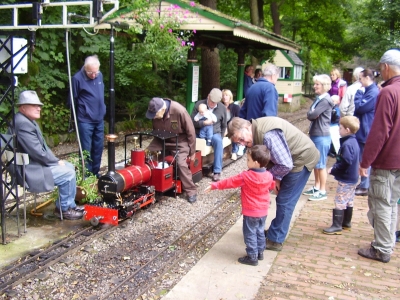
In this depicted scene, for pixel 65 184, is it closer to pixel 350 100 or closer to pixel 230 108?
pixel 230 108

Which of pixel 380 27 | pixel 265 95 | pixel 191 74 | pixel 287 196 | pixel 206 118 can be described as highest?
pixel 380 27

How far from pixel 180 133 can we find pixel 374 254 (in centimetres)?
356

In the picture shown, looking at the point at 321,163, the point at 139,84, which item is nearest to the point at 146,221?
the point at 321,163

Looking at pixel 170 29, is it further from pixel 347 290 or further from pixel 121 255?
pixel 347 290

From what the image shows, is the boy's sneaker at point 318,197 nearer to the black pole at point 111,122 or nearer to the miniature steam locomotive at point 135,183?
the miniature steam locomotive at point 135,183

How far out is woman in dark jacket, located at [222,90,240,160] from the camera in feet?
31.6

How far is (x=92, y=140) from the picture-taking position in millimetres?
7621

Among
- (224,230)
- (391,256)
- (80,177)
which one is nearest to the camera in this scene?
(391,256)

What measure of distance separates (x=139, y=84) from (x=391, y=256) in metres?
11.0

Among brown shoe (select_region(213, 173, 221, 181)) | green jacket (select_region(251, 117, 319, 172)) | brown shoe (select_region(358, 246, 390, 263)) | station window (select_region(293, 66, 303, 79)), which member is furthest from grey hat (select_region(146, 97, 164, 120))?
station window (select_region(293, 66, 303, 79))

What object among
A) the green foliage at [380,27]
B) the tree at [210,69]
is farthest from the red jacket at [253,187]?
the green foliage at [380,27]

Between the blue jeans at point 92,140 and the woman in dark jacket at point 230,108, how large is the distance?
305cm

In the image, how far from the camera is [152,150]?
7.16 m

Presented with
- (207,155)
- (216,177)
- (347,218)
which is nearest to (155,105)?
(216,177)
